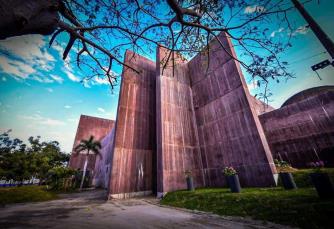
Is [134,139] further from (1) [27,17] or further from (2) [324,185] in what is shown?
(1) [27,17]

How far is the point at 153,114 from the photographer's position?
15391 mm

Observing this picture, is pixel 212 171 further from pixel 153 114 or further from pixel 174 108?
pixel 153 114

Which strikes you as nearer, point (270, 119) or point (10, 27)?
point (10, 27)

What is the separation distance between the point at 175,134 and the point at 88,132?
89.5 feet

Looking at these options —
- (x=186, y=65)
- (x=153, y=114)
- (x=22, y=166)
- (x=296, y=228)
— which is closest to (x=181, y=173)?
(x=153, y=114)

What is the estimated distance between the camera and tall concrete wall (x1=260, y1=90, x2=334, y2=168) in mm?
10703

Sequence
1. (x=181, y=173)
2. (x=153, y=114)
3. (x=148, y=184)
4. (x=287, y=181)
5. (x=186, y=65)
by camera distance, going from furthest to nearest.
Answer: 1. (x=186, y=65)
2. (x=153, y=114)
3. (x=148, y=184)
4. (x=181, y=173)
5. (x=287, y=181)

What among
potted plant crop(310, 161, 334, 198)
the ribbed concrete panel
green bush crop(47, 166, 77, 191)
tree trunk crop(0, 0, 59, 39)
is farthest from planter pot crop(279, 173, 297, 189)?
green bush crop(47, 166, 77, 191)

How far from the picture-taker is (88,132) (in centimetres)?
3266

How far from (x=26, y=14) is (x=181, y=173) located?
1181 cm

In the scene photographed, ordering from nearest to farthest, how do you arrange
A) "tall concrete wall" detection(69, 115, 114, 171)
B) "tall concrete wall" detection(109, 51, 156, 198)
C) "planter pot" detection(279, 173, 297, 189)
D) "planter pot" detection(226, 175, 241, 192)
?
"planter pot" detection(279, 173, 297, 189), "planter pot" detection(226, 175, 241, 192), "tall concrete wall" detection(109, 51, 156, 198), "tall concrete wall" detection(69, 115, 114, 171)

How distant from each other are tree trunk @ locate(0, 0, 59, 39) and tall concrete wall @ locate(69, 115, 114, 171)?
33271 millimetres

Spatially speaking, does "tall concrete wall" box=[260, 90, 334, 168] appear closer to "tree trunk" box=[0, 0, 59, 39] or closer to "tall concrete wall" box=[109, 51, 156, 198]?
"tall concrete wall" box=[109, 51, 156, 198]

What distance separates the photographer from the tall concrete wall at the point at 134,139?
455 inches
